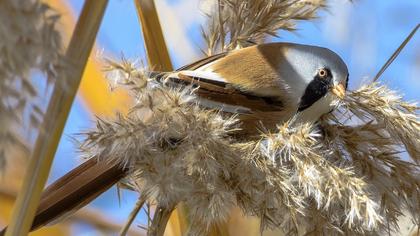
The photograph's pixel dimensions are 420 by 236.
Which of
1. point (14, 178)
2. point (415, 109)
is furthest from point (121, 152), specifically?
point (14, 178)

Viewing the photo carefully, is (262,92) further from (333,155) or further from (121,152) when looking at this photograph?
(121,152)

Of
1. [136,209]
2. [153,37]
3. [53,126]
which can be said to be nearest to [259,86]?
[153,37]

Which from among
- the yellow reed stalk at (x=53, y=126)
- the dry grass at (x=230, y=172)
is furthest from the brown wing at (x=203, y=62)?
the yellow reed stalk at (x=53, y=126)

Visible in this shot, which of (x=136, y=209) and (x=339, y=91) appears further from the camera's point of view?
(x=339, y=91)

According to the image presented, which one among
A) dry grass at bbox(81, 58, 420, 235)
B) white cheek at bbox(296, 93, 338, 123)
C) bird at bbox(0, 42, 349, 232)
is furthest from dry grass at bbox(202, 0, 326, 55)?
dry grass at bbox(81, 58, 420, 235)

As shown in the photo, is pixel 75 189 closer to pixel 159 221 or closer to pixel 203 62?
pixel 159 221

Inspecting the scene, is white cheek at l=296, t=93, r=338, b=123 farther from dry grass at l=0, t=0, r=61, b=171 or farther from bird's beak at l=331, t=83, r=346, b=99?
dry grass at l=0, t=0, r=61, b=171
